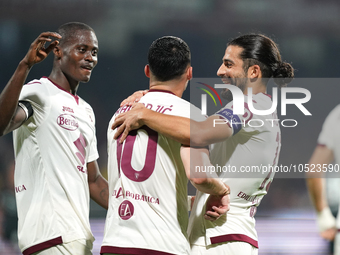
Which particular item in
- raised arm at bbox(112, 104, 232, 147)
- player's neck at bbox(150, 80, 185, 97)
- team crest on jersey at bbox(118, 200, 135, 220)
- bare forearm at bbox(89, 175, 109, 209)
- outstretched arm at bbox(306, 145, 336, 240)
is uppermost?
player's neck at bbox(150, 80, 185, 97)

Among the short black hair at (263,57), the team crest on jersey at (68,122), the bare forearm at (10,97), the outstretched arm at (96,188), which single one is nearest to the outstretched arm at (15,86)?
the bare forearm at (10,97)

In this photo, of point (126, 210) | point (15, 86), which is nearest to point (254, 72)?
point (126, 210)

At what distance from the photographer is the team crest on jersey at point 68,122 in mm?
2652

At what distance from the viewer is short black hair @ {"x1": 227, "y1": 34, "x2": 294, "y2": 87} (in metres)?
2.67

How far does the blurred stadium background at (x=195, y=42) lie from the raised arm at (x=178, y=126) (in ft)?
14.1

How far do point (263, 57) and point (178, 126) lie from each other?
3.06 ft

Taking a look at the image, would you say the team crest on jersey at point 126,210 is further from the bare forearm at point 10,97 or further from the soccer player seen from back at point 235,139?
the bare forearm at point 10,97

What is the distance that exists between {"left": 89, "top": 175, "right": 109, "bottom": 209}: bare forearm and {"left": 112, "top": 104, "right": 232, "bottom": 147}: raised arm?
32.8 inches

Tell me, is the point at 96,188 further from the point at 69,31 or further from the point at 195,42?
the point at 195,42

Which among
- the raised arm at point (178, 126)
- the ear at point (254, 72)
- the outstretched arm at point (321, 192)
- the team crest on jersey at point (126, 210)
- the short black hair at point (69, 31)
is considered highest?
the short black hair at point (69, 31)

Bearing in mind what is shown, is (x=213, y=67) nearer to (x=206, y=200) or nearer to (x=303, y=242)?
(x=303, y=242)

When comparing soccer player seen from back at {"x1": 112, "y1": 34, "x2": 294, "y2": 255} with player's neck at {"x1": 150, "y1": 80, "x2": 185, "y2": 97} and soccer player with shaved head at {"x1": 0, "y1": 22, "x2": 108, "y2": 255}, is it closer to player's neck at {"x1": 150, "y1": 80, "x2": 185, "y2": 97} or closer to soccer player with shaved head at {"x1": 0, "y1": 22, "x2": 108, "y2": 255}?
player's neck at {"x1": 150, "y1": 80, "x2": 185, "y2": 97}

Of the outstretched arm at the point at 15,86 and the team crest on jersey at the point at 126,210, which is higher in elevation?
the outstretched arm at the point at 15,86

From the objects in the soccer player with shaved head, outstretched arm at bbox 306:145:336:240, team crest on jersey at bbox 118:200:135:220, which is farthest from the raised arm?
the soccer player with shaved head
